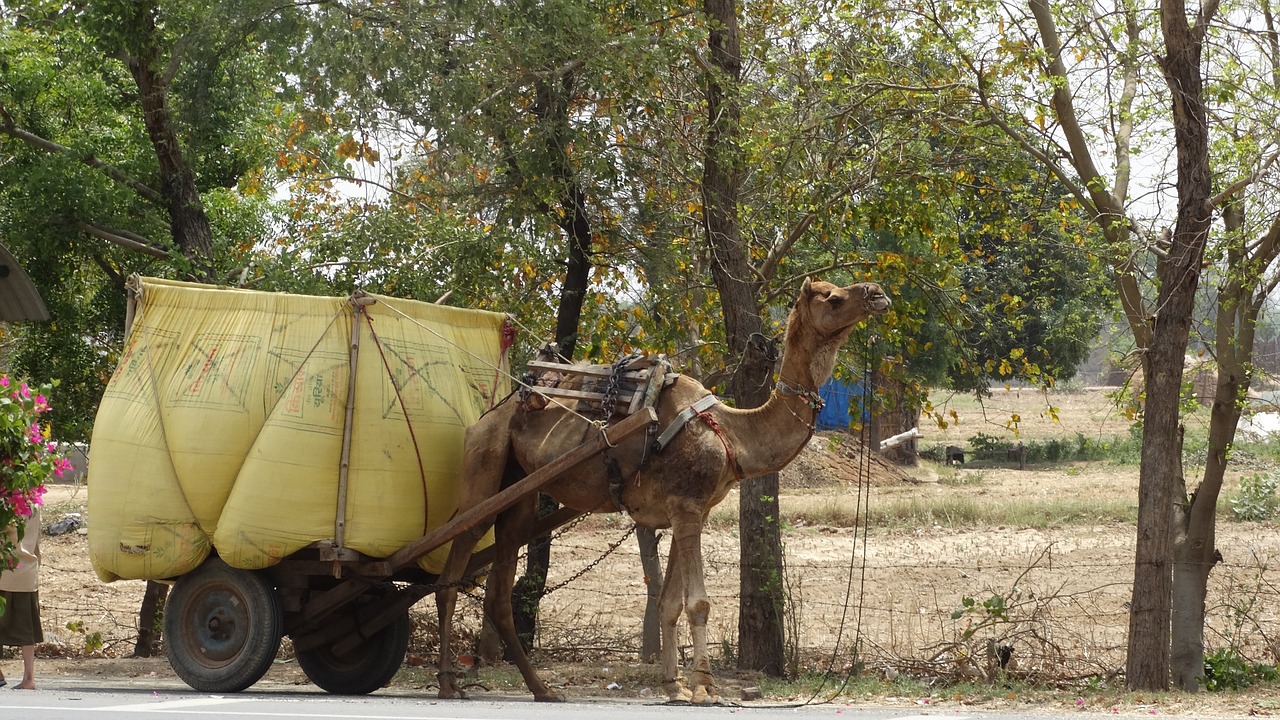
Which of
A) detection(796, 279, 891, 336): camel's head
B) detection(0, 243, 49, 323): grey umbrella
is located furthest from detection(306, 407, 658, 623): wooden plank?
detection(0, 243, 49, 323): grey umbrella

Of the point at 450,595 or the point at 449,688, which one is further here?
the point at 450,595

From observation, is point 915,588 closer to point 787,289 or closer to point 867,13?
point 787,289

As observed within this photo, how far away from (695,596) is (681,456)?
0.94m

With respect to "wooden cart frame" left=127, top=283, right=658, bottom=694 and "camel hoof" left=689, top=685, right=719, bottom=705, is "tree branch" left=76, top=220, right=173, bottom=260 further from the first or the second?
"camel hoof" left=689, top=685, right=719, bottom=705

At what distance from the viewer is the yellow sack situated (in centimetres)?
959

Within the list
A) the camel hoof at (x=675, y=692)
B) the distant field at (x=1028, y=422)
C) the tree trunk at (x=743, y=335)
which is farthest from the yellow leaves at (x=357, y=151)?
the distant field at (x=1028, y=422)

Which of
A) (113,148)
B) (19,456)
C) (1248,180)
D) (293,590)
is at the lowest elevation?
(293,590)

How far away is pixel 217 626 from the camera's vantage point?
9930mm

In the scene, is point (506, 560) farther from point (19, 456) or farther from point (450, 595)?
point (19, 456)

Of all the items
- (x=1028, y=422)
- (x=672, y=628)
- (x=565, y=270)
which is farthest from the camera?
(x=1028, y=422)

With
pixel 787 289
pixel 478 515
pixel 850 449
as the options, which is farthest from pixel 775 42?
pixel 850 449

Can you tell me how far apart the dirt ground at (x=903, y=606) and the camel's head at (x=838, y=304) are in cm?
106

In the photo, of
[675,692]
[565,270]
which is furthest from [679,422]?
[565,270]

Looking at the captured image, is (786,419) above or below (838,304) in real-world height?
below
